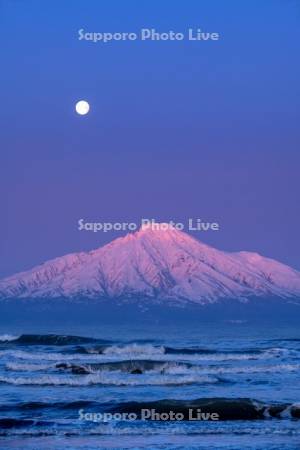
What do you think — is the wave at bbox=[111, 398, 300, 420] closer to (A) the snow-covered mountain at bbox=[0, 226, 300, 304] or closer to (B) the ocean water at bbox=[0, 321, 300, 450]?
(B) the ocean water at bbox=[0, 321, 300, 450]

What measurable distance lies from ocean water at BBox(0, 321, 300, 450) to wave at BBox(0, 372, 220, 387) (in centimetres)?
3

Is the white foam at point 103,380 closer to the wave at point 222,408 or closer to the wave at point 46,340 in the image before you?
the wave at point 222,408

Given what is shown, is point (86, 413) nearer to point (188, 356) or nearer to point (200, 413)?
point (200, 413)

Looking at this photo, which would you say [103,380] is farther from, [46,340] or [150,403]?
[46,340]

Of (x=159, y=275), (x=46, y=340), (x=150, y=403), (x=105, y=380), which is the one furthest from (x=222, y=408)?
(x=159, y=275)

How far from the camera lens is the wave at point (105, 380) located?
29.3 meters

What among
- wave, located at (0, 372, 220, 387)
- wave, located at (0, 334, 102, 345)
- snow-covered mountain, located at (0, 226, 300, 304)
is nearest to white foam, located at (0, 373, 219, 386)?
wave, located at (0, 372, 220, 387)

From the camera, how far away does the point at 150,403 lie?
24.8m

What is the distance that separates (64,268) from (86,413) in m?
95.1

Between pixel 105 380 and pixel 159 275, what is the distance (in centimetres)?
8603

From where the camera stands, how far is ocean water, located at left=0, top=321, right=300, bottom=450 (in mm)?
20233

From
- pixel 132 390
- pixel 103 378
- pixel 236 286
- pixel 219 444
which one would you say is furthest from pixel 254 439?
pixel 236 286

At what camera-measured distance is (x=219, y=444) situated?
19.5m

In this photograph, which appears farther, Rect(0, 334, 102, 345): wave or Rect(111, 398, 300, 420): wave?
Rect(0, 334, 102, 345): wave
